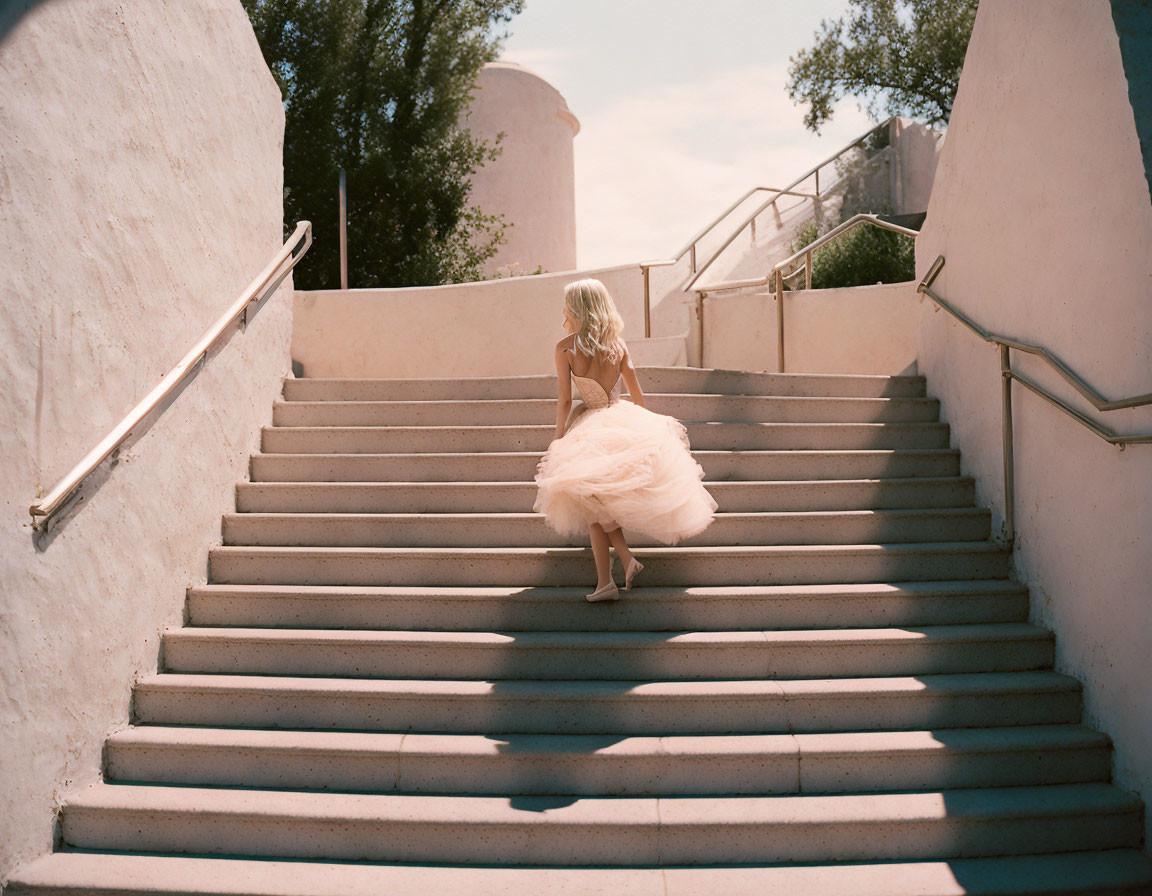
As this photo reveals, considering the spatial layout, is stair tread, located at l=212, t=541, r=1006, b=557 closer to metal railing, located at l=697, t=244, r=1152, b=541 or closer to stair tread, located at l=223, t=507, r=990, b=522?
stair tread, located at l=223, t=507, r=990, b=522

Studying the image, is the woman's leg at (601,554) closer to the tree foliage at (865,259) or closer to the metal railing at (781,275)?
the metal railing at (781,275)

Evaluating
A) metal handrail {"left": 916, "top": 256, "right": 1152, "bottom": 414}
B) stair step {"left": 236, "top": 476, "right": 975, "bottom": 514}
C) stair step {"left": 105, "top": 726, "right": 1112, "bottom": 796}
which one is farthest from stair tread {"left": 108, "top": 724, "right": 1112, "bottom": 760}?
stair step {"left": 236, "top": 476, "right": 975, "bottom": 514}

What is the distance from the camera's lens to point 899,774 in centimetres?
392

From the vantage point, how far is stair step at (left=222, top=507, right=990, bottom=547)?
5133 mm

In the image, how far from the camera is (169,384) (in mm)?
4516

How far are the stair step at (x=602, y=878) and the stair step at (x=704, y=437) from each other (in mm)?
2736

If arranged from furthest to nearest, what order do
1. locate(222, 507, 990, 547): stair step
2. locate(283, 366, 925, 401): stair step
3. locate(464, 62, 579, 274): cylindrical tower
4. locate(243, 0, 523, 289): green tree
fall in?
locate(464, 62, 579, 274): cylindrical tower, locate(243, 0, 523, 289): green tree, locate(283, 366, 925, 401): stair step, locate(222, 507, 990, 547): stair step

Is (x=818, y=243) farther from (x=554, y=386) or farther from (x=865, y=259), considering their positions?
(x=865, y=259)

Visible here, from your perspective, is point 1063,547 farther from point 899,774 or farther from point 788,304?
point 788,304

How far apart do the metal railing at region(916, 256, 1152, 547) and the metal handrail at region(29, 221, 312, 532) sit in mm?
4167

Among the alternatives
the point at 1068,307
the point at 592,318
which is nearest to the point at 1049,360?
the point at 1068,307

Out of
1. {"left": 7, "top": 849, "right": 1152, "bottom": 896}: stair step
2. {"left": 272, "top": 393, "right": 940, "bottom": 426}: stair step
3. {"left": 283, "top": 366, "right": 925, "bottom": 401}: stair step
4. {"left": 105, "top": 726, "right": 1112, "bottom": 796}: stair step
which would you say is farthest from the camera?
{"left": 283, "top": 366, "right": 925, "bottom": 401}: stair step

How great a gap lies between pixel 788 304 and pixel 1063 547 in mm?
5686

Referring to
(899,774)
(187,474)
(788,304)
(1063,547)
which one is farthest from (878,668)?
(788,304)
